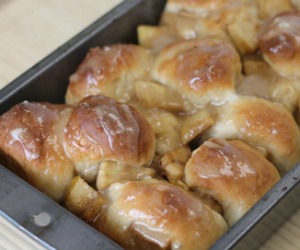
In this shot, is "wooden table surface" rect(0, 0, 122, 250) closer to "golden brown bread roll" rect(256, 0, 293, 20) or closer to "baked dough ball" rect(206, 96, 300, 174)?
"golden brown bread roll" rect(256, 0, 293, 20)

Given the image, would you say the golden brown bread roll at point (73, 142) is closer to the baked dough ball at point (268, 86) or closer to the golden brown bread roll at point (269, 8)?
the baked dough ball at point (268, 86)

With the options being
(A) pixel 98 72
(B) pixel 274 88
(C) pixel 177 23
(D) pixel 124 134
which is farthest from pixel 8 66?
(B) pixel 274 88

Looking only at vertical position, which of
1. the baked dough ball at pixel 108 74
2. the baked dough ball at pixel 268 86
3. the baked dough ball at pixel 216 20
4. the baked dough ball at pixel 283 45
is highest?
the baked dough ball at pixel 108 74

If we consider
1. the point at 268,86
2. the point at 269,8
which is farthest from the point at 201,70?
the point at 269,8

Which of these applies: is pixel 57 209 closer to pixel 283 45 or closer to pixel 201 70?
pixel 201 70

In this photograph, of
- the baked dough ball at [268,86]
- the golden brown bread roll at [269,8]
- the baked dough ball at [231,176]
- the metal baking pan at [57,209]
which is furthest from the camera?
the golden brown bread roll at [269,8]

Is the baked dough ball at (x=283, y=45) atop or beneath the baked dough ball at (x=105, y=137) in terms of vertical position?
beneath

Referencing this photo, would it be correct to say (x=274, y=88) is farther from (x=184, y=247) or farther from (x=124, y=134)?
(x=184, y=247)

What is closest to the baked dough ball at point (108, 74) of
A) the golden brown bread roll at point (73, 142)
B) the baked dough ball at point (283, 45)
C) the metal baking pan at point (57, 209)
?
the metal baking pan at point (57, 209)
